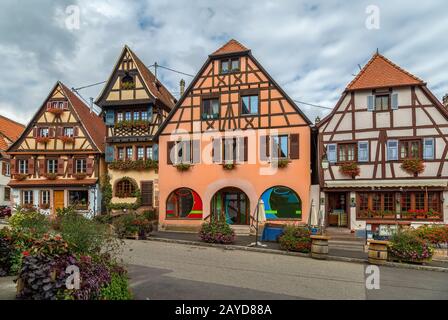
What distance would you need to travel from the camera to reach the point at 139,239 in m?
15.7

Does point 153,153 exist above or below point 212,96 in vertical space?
below

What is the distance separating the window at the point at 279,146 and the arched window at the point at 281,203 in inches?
72.2

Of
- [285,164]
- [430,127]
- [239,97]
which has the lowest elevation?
[285,164]

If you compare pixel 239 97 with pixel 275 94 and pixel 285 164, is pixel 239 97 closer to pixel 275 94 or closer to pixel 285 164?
pixel 275 94

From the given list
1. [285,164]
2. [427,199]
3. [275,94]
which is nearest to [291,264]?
[285,164]

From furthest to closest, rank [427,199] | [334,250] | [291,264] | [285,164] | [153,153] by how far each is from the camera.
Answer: [153,153] < [285,164] < [427,199] < [334,250] < [291,264]

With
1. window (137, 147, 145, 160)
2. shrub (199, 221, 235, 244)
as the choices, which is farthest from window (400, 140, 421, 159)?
window (137, 147, 145, 160)

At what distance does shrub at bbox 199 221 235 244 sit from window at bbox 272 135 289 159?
18.5 ft

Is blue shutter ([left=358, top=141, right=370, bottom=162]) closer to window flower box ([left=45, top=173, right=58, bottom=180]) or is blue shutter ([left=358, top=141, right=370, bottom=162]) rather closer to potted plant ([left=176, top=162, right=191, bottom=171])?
potted plant ([left=176, top=162, right=191, bottom=171])

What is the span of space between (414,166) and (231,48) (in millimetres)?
12118

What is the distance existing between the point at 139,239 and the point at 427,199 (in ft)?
47.9

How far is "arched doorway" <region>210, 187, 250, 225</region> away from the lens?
62.8 ft

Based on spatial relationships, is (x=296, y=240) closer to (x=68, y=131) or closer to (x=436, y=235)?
(x=436, y=235)

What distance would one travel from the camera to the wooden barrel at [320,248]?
38.3ft
